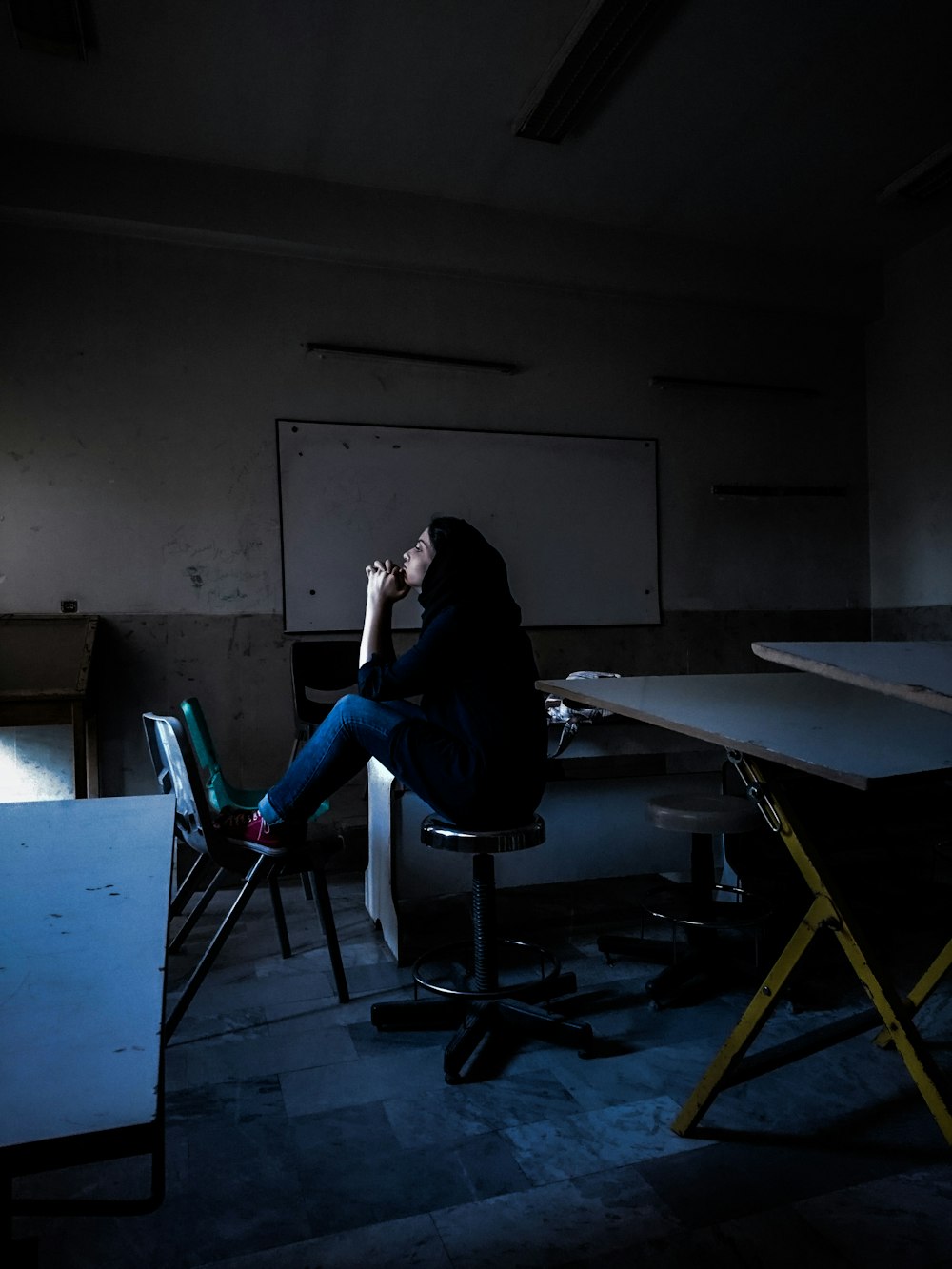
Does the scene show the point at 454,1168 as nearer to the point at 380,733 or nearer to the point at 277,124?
the point at 380,733

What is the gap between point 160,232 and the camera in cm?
413

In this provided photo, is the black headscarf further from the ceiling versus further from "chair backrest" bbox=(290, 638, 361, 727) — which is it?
the ceiling

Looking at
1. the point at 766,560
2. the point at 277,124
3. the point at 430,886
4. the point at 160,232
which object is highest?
the point at 277,124

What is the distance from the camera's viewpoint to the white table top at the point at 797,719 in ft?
4.47

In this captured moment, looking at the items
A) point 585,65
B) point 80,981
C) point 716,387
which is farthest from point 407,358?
point 80,981

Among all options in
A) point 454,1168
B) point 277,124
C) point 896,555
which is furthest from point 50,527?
point 896,555

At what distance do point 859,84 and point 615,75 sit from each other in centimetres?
106

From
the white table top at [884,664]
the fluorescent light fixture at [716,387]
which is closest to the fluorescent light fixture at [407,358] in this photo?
the fluorescent light fixture at [716,387]

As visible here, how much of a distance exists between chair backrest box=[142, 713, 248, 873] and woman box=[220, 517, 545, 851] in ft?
0.17

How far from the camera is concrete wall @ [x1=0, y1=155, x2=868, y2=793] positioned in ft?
13.3

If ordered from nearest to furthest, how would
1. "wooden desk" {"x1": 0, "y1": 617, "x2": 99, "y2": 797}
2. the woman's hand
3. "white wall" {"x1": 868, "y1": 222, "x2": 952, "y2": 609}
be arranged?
1. the woman's hand
2. "wooden desk" {"x1": 0, "y1": 617, "x2": 99, "y2": 797}
3. "white wall" {"x1": 868, "y1": 222, "x2": 952, "y2": 609}

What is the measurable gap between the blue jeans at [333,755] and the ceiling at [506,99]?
2749 mm

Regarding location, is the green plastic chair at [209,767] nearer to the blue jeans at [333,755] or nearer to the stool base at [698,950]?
the blue jeans at [333,755]

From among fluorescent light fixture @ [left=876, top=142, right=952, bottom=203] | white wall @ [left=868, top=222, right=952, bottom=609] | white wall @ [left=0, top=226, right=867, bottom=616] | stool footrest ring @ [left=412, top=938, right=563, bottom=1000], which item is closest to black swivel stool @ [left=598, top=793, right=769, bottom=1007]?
stool footrest ring @ [left=412, top=938, right=563, bottom=1000]
